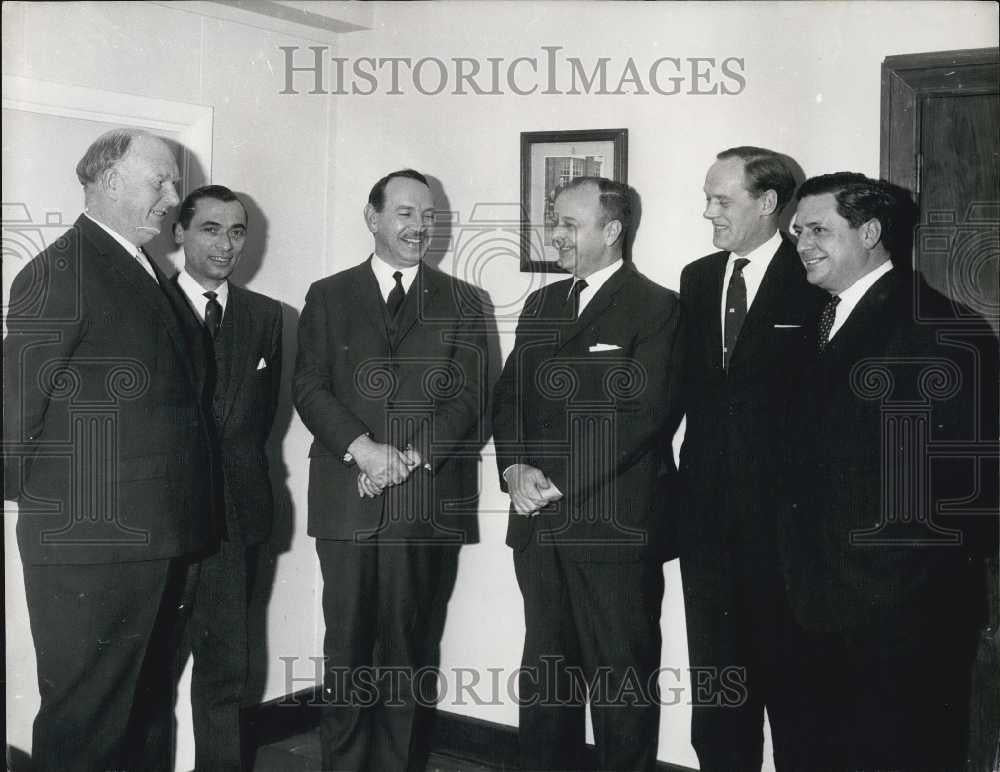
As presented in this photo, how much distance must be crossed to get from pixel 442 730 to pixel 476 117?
2.23 metres

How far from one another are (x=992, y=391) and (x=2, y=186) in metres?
2.73

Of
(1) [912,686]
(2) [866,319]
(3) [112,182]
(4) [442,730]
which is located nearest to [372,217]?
(3) [112,182]

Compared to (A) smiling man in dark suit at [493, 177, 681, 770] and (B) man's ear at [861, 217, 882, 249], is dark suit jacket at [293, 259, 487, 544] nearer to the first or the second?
(A) smiling man in dark suit at [493, 177, 681, 770]

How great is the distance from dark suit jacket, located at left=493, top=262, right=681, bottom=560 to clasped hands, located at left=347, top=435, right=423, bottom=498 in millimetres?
320

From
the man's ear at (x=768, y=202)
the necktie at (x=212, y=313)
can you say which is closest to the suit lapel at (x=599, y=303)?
the man's ear at (x=768, y=202)

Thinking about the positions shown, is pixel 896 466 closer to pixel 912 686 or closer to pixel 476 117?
pixel 912 686

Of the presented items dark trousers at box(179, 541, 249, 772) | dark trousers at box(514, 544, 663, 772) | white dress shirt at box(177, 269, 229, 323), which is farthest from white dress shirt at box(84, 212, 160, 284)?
dark trousers at box(514, 544, 663, 772)

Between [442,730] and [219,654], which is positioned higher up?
[219,654]

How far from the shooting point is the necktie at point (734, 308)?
2900 mm

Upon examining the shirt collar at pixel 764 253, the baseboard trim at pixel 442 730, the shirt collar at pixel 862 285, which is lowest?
the baseboard trim at pixel 442 730

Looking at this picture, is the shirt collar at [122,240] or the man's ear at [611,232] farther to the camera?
the man's ear at [611,232]

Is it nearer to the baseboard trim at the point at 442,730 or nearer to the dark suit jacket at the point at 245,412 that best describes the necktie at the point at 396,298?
the dark suit jacket at the point at 245,412

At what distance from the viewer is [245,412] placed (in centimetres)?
323

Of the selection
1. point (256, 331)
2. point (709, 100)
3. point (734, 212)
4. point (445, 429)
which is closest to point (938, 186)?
point (734, 212)
